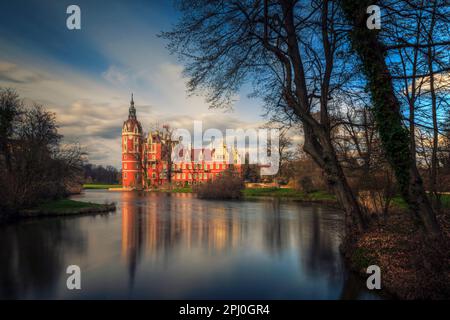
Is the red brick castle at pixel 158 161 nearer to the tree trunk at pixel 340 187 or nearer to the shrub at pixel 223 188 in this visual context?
the shrub at pixel 223 188

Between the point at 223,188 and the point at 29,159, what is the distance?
2395 centimetres

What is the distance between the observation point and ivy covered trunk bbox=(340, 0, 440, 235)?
5.70 metres

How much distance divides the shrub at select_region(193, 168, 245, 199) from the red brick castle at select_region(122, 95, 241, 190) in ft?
53.4

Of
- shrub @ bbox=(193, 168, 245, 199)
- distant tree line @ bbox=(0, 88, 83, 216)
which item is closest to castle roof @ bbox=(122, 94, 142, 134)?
shrub @ bbox=(193, 168, 245, 199)

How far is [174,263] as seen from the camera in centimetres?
779

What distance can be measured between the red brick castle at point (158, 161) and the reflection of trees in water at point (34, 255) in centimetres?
4207

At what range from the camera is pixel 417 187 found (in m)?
5.70

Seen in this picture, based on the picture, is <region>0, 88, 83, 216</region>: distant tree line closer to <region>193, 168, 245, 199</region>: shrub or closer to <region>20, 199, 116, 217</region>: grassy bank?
<region>20, 199, 116, 217</region>: grassy bank

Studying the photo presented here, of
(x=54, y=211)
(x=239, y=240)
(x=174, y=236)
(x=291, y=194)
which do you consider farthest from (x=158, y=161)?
(x=239, y=240)

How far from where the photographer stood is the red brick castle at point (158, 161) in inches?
2278

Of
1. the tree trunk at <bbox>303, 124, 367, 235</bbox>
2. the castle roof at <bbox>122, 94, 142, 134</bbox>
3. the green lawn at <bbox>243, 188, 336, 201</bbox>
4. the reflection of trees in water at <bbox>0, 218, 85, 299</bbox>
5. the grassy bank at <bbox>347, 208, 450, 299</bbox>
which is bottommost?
the green lawn at <bbox>243, 188, 336, 201</bbox>

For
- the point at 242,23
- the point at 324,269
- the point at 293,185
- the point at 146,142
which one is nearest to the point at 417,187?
the point at 324,269

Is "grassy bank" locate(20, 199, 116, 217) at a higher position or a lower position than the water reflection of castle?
higher
